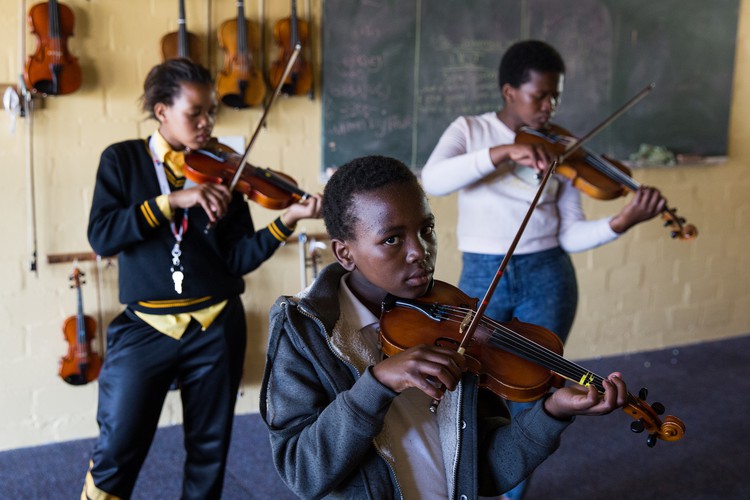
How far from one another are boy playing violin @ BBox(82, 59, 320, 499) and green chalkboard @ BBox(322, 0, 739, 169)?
1.27 meters

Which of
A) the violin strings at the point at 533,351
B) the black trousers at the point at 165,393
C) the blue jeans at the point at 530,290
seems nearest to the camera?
the violin strings at the point at 533,351

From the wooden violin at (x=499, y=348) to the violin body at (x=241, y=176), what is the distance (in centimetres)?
92

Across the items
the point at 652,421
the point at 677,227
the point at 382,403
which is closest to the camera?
the point at 382,403

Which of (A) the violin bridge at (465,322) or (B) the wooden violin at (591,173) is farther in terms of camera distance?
(B) the wooden violin at (591,173)

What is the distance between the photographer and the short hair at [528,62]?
7.25ft

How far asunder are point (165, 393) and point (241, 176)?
0.63 metres

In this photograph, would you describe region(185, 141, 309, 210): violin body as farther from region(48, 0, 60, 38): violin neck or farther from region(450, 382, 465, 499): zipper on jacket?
region(450, 382, 465, 499): zipper on jacket

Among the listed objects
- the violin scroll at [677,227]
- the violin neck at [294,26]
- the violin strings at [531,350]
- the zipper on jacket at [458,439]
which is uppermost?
the violin neck at [294,26]

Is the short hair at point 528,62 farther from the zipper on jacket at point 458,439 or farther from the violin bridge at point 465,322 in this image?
the zipper on jacket at point 458,439

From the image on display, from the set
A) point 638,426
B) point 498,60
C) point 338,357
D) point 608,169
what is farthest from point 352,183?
point 498,60

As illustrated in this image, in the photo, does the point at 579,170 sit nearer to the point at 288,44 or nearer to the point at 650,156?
the point at 288,44

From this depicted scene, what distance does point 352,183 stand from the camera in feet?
4.11

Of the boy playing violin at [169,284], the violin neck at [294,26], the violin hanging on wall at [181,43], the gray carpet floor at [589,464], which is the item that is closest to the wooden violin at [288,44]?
the violin neck at [294,26]

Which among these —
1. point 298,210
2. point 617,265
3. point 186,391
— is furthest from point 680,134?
point 186,391
